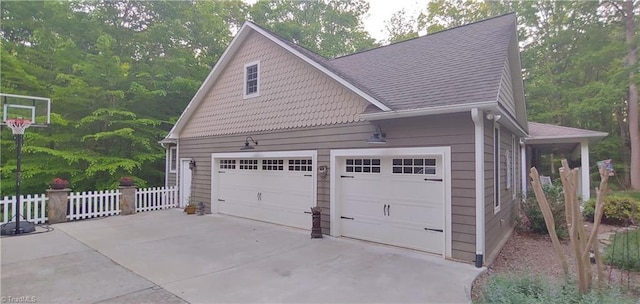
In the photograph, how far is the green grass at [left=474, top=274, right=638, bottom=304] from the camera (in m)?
3.13

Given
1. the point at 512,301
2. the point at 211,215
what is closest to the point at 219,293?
the point at 512,301

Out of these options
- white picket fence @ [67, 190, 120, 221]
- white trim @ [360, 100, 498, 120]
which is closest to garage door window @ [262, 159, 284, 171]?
white trim @ [360, 100, 498, 120]

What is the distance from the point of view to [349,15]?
2320 centimetres

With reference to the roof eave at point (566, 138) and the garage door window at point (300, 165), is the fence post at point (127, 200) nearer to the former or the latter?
the garage door window at point (300, 165)

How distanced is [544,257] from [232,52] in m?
9.40

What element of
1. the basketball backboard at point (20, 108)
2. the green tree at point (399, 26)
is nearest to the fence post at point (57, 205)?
the basketball backboard at point (20, 108)

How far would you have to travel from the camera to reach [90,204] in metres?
9.54

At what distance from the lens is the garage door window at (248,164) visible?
9.29m

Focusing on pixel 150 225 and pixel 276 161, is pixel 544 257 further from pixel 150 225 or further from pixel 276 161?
pixel 150 225

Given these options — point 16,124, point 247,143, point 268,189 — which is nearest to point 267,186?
point 268,189

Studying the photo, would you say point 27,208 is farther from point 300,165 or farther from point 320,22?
point 320,22

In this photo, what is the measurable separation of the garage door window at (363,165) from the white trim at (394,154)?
0.22 metres

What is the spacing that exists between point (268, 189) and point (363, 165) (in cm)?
315

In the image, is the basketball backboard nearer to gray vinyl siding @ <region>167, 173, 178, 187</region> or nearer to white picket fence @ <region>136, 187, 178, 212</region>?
white picket fence @ <region>136, 187, 178, 212</region>
